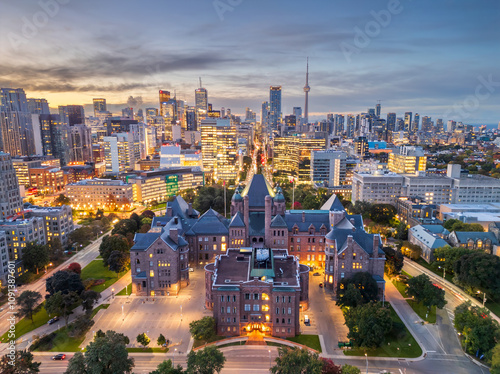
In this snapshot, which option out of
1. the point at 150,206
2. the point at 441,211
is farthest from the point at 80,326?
the point at 441,211

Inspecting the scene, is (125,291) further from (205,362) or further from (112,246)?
(205,362)

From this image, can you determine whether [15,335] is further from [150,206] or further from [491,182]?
[491,182]

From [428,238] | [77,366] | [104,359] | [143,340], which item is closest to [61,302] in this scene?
[143,340]

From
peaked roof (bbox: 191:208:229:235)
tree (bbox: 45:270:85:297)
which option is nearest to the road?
tree (bbox: 45:270:85:297)

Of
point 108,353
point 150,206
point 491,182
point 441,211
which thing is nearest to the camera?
point 108,353

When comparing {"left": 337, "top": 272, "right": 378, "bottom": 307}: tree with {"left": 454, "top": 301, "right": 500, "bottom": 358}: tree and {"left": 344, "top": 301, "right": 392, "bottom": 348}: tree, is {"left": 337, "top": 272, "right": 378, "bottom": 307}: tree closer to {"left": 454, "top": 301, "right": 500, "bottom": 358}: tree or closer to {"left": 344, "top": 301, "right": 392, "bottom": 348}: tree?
{"left": 344, "top": 301, "right": 392, "bottom": 348}: tree

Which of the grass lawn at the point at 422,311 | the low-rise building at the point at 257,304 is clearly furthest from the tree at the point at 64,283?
the grass lawn at the point at 422,311
